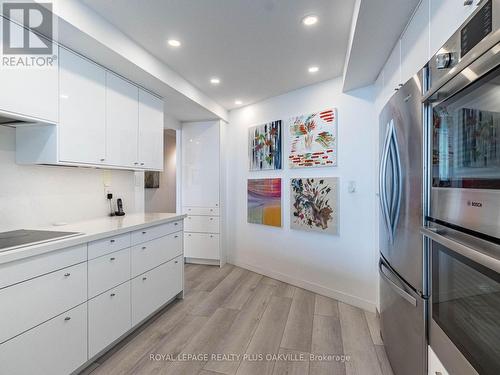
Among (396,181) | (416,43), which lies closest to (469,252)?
(396,181)

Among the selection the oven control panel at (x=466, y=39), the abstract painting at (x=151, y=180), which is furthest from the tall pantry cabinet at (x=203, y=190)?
the oven control panel at (x=466, y=39)

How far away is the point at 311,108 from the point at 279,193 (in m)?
1.18

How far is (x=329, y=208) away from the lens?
9.71 feet

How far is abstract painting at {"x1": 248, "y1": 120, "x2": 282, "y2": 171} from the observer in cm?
351

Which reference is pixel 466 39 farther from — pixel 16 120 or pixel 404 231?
pixel 16 120

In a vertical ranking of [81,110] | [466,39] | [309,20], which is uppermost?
[309,20]

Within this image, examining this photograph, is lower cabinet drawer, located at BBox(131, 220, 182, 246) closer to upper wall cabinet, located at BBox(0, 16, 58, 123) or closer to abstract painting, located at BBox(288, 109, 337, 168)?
upper wall cabinet, located at BBox(0, 16, 58, 123)

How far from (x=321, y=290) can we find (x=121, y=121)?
9.47 feet

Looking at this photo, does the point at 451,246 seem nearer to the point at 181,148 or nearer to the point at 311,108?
the point at 311,108

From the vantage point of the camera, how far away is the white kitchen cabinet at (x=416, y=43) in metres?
1.40

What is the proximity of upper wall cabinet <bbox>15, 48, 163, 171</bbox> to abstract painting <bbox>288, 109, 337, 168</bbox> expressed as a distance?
1728mm

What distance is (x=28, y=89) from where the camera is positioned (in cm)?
167

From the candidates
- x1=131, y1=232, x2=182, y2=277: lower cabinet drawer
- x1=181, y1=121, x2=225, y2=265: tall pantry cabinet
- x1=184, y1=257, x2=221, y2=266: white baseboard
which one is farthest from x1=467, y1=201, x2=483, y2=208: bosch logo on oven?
x1=184, y1=257, x2=221, y2=266: white baseboard

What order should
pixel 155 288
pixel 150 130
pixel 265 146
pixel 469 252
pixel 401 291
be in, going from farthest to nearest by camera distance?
pixel 265 146 < pixel 150 130 < pixel 155 288 < pixel 401 291 < pixel 469 252
